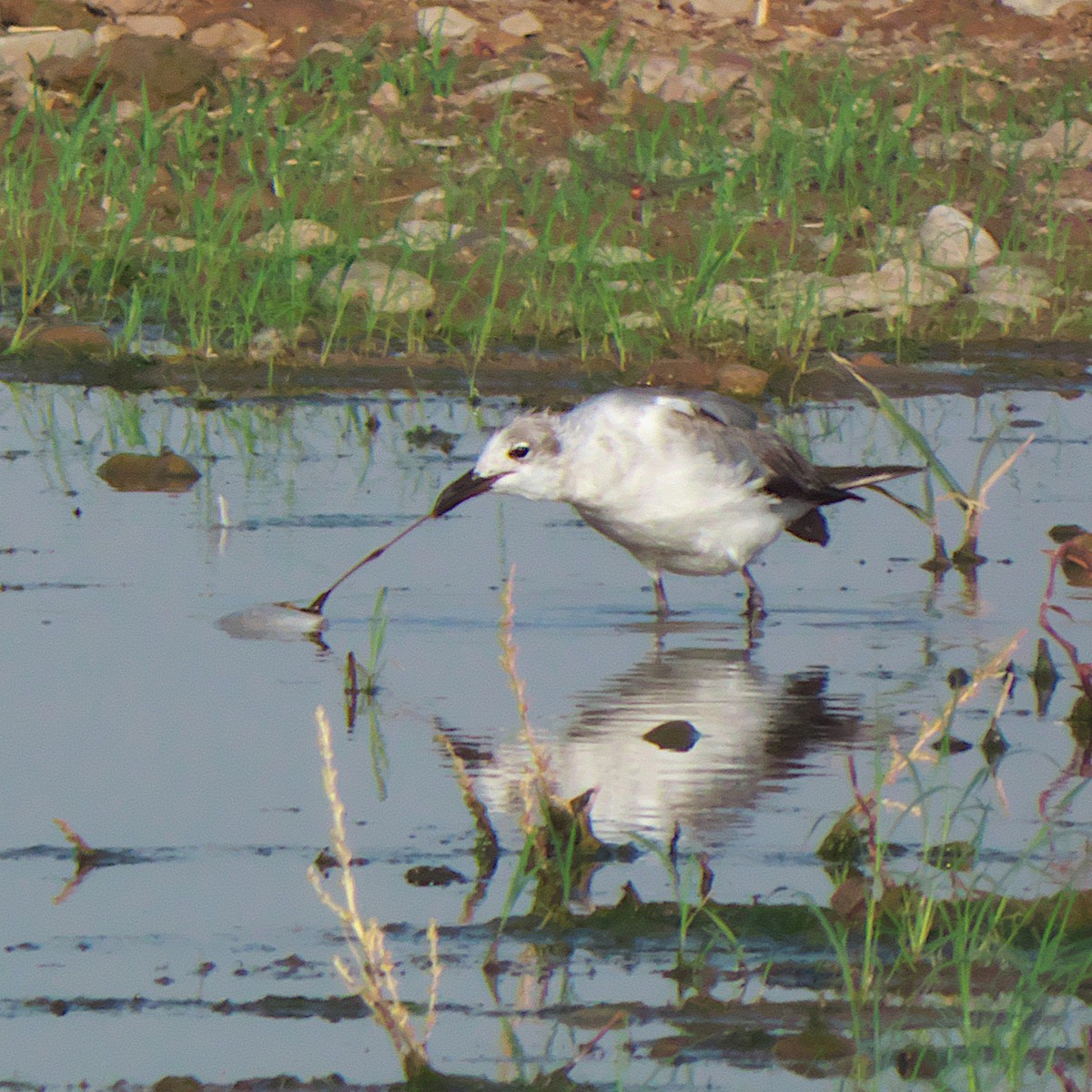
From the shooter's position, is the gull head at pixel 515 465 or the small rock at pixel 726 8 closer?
the gull head at pixel 515 465

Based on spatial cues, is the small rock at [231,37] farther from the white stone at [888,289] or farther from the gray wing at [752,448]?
the gray wing at [752,448]

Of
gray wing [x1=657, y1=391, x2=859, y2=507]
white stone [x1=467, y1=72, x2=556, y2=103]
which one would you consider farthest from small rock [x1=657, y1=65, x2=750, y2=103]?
gray wing [x1=657, y1=391, x2=859, y2=507]

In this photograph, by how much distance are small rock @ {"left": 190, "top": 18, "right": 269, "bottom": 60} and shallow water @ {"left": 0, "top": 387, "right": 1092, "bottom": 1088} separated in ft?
29.1

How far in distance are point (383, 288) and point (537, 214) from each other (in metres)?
1.96

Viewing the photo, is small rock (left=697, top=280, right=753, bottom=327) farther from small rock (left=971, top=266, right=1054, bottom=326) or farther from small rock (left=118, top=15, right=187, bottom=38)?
small rock (left=118, top=15, right=187, bottom=38)

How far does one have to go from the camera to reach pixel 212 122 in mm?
15398

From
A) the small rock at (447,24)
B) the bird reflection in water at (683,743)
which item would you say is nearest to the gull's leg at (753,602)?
the bird reflection in water at (683,743)

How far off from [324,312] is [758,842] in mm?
7229

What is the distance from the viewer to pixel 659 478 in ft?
22.1

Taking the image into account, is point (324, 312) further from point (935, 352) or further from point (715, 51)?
point (715, 51)

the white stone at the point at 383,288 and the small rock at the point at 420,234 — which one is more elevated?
the white stone at the point at 383,288

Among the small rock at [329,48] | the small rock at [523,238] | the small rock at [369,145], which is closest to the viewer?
the small rock at [523,238]

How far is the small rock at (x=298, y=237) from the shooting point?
483 inches

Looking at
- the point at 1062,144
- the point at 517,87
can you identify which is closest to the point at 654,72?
the point at 517,87
